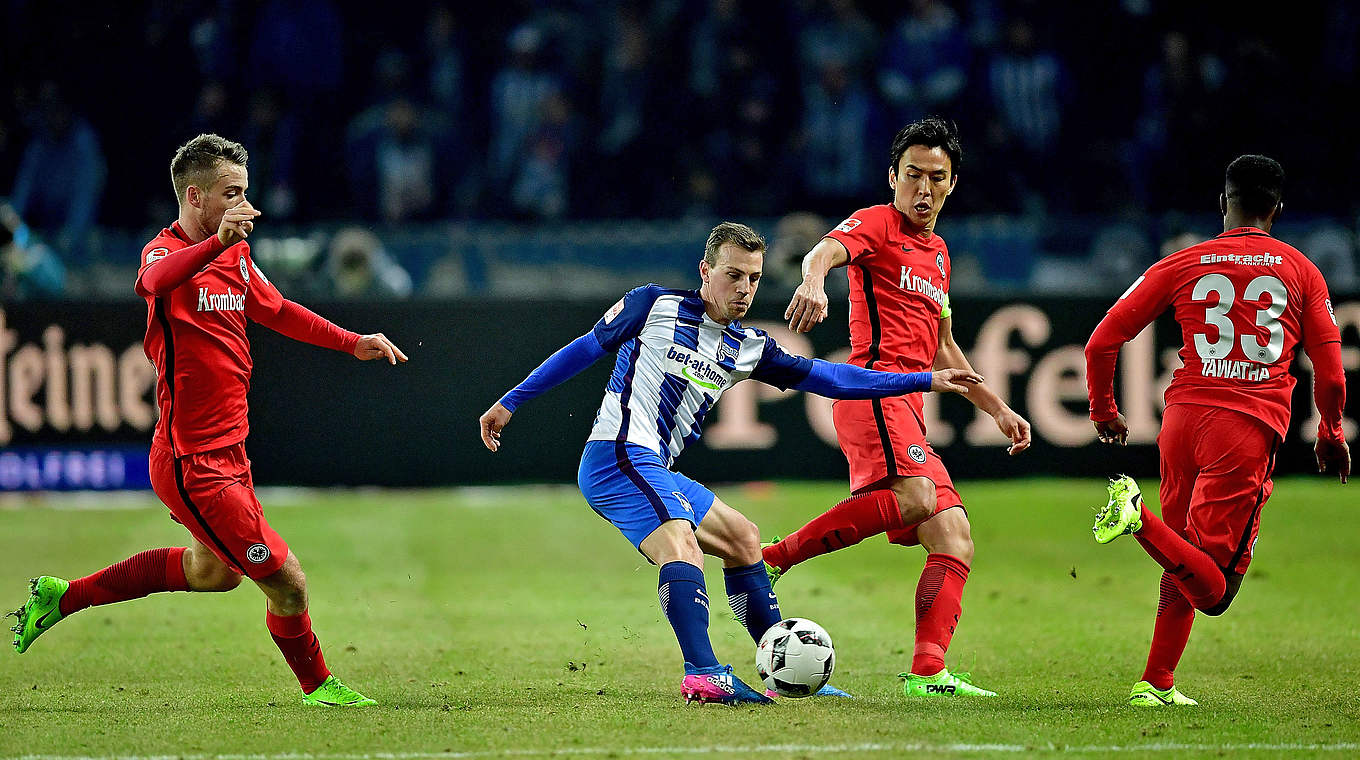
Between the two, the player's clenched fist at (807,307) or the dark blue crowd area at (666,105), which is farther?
the dark blue crowd area at (666,105)

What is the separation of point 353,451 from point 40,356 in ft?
8.24

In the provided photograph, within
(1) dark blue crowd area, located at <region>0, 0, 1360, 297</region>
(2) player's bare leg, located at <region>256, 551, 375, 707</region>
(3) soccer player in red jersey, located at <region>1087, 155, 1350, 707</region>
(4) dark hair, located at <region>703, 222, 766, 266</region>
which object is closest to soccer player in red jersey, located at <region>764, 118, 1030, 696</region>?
(4) dark hair, located at <region>703, 222, 766, 266</region>

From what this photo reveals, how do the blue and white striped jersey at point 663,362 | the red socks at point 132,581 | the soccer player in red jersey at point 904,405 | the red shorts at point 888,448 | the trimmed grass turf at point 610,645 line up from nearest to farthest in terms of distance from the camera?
the trimmed grass turf at point 610,645, the blue and white striped jersey at point 663,362, the red socks at point 132,581, the soccer player in red jersey at point 904,405, the red shorts at point 888,448

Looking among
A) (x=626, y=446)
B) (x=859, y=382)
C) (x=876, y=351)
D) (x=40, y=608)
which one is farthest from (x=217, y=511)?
(x=876, y=351)

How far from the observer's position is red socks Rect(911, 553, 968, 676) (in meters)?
6.06

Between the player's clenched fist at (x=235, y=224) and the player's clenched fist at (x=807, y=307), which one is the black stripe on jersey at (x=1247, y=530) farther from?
the player's clenched fist at (x=235, y=224)

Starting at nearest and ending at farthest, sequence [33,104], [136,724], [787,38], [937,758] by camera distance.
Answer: [937,758] < [136,724] < [33,104] < [787,38]

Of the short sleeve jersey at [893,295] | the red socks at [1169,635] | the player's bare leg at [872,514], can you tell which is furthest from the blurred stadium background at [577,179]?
the red socks at [1169,635]

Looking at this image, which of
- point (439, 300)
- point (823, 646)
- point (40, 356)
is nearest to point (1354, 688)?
point (823, 646)

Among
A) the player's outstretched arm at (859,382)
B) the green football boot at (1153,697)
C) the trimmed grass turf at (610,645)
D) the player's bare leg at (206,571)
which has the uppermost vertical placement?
the player's outstretched arm at (859,382)

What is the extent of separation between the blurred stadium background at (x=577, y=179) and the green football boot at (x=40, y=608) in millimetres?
6070

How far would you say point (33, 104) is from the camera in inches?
588

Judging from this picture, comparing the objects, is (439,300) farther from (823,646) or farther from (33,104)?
(823,646)

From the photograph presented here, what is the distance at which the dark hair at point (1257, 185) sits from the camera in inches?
232
